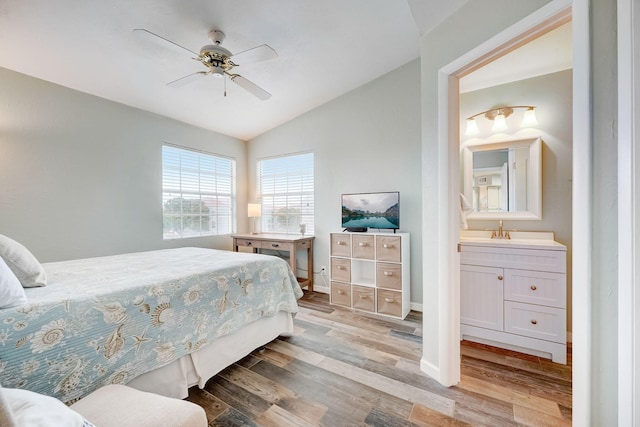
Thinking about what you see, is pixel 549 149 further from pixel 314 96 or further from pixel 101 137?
pixel 101 137

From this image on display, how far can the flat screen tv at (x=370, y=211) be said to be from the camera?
10.3 ft

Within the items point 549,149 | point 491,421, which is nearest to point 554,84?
point 549,149

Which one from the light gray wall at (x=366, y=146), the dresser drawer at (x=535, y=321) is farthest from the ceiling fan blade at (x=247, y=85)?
the dresser drawer at (x=535, y=321)

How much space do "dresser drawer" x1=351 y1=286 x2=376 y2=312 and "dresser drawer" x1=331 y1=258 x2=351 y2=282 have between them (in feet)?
0.55

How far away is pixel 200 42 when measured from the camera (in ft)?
7.70

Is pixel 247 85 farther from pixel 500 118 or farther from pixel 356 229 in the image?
pixel 500 118

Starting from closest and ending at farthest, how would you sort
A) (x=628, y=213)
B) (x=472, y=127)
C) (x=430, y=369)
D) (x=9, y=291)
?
(x=628, y=213) → (x=9, y=291) → (x=430, y=369) → (x=472, y=127)

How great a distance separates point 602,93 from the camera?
3.25 feet

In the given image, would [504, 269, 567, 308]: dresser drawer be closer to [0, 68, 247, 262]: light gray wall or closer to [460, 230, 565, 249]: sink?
[460, 230, 565, 249]: sink

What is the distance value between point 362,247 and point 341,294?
675 mm

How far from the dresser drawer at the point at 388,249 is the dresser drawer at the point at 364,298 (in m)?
0.42

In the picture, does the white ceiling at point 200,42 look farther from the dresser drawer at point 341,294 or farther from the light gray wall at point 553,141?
the dresser drawer at point 341,294

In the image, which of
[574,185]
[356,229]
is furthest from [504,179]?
[574,185]

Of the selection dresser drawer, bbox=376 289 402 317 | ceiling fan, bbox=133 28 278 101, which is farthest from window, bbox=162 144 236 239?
dresser drawer, bbox=376 289 402 317
